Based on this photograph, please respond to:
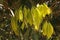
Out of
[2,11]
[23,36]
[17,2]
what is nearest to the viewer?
[17,2]

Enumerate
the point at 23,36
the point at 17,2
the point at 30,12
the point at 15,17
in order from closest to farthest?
the point at 30,12, the point at 15,17, the point at 17,2, the point at 23,36

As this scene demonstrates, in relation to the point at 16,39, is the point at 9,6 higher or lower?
higher

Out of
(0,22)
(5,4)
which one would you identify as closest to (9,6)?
(5,4)

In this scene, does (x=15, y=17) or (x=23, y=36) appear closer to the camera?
(x=15, y=17)

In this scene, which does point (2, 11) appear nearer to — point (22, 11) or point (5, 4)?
point (5, 4)

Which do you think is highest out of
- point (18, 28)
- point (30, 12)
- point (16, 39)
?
point (30, 12)

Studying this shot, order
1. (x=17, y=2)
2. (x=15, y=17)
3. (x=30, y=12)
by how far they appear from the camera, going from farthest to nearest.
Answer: (x=17, y=2)
(x=15, y=17)
(x=30, y=12)

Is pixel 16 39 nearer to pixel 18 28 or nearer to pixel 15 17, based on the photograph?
pixel 18 28

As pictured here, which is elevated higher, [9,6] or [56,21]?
[9,6]

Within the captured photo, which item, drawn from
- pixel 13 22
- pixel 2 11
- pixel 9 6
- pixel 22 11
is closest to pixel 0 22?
pixel 2 11
